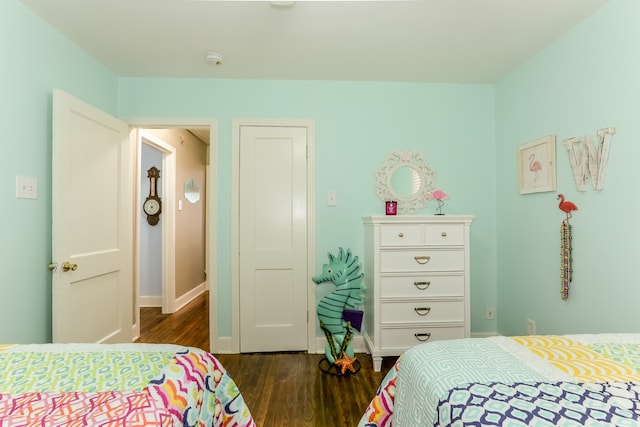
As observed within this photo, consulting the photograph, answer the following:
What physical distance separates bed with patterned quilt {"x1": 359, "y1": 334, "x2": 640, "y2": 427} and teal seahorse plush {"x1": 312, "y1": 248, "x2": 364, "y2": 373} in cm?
114

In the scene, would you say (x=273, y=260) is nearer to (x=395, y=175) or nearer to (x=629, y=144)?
(x=395, y=175)

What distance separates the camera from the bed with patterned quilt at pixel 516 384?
73 centimetres

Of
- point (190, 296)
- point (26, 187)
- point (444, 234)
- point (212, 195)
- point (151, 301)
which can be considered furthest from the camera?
point (190, 296)

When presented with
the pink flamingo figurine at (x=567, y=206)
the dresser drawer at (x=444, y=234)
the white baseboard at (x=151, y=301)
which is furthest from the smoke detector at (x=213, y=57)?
the white baseboard at (x=151, y=301)

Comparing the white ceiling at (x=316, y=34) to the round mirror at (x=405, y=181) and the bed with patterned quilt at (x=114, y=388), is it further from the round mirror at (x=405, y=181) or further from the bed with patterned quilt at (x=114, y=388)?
the bed with patterned quilt at (x=114, y=388)

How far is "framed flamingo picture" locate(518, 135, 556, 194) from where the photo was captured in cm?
218

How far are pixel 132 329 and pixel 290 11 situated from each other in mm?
2807

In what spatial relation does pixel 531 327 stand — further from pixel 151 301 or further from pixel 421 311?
pixel 151 301

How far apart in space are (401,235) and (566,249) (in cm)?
101

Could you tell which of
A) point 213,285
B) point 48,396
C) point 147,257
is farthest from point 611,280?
point 147,257

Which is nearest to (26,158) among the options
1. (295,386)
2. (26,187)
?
(26,187)

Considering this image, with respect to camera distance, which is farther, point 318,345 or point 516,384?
point 318,345

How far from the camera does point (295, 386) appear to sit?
218 cm

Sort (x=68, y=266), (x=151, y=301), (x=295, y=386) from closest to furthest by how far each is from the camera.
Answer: (x=68, y=266), (x=295, y=386), (x=151, y=301)
